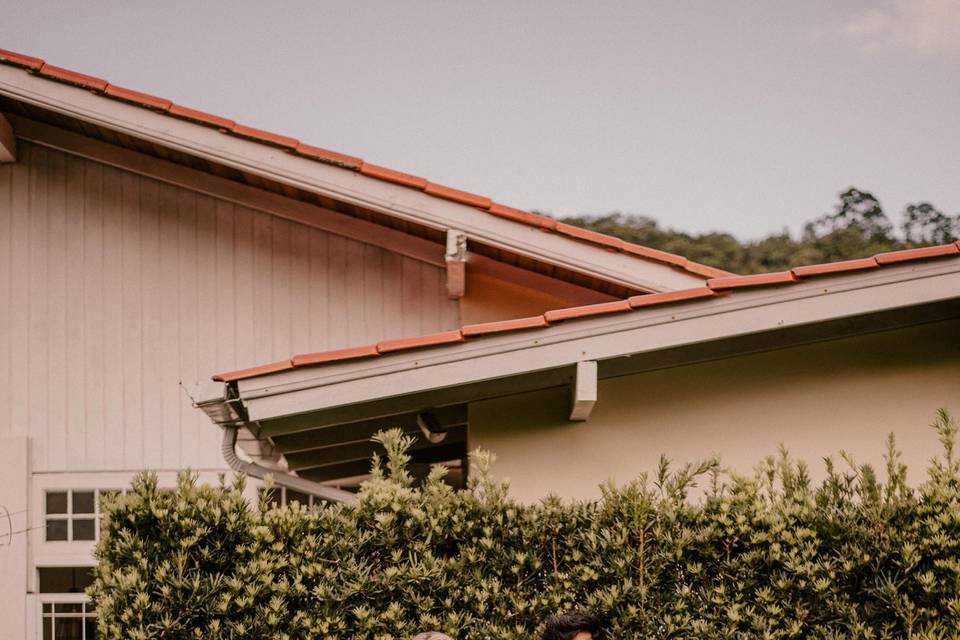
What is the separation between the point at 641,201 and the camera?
3959 centimetres

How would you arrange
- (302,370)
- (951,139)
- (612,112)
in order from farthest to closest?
(951,139) → (612,112) → (302,370)

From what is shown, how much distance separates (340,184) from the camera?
266 inches

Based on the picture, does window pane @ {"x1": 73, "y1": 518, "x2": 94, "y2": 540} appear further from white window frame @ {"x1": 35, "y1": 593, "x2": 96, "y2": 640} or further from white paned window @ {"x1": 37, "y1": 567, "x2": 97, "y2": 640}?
white window frame @ {"x1": 35, "y1": 593, "x2": 96, "y2": 640}

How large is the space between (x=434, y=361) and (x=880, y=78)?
2247cm

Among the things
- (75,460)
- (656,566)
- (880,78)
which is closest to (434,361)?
(656,566)

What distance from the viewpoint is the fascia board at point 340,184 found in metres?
6.48

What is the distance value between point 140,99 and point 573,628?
534cm

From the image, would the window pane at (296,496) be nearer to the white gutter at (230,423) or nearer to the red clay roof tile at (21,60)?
the white gutter at (230,423)

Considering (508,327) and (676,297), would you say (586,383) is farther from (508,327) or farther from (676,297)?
(676,297)

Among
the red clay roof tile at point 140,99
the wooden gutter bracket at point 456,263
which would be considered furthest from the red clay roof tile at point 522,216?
the red clay roof tile at point 140,99

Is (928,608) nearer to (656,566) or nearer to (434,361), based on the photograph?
(656,566)

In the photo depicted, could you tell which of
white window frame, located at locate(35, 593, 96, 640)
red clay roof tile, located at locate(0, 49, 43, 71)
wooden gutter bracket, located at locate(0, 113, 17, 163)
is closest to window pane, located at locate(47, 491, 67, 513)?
white window frame, located at locate(35, 593, 96, 640)

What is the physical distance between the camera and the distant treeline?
25562mm

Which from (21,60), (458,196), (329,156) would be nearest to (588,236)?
(458,196)
